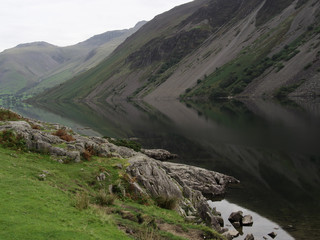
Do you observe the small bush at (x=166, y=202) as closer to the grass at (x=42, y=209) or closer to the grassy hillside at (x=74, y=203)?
the grassy hillside at (x=74, y=203)

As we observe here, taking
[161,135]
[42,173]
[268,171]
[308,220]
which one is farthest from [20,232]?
[161,135]

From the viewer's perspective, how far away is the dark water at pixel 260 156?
29189mm

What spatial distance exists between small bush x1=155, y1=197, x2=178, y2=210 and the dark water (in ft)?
22.7

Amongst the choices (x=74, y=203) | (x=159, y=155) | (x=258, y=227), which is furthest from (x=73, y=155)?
(x=159, y=155)

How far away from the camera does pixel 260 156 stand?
168 ft

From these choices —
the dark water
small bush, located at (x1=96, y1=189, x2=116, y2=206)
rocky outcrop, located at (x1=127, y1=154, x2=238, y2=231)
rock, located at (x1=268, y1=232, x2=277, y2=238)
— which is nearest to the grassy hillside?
small bush, located at (x1=96, y1=189, x2=116, y2=206)

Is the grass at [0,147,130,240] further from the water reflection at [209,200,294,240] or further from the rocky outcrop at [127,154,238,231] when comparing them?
the water reflection at [209,200,294,240]

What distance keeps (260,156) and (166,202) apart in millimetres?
31320

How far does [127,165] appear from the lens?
28.2 m

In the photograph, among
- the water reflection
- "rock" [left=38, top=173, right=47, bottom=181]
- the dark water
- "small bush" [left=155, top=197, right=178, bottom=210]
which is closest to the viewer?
"rock" [left=38, top=173, right=47, bottom=181]

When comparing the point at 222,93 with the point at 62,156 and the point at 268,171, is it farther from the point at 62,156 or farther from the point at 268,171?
the point at 62,156

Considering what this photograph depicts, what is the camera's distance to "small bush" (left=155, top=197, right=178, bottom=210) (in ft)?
81.7

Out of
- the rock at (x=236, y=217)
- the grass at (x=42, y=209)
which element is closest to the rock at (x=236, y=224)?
the rock at (x=236, y=217)

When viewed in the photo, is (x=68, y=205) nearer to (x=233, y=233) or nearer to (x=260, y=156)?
(x=233, y=233)
